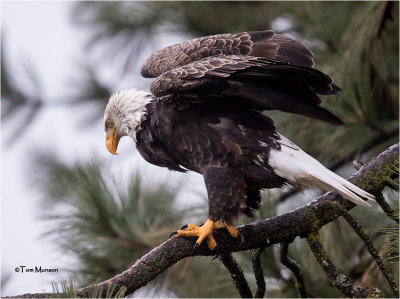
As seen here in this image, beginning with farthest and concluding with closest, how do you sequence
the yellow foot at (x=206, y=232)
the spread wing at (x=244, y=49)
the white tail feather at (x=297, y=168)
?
1. the spread wing at (x=244, y=49)
2. the white tail feather at (x=297, y=168)
3. the yellow foot at (x=206, y=232)

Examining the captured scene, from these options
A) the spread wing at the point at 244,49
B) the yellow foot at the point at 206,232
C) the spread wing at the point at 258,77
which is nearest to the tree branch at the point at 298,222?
the yellow foot at the point at 206,232

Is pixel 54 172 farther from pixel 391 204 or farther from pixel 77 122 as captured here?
pixel 391 204

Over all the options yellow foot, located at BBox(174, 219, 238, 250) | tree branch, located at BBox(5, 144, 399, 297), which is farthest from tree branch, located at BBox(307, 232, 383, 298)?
yellow foot, located at BBox(174, 219, 238, 250)

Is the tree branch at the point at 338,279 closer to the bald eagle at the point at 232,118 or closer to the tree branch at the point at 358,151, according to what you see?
the bald eagle at the point at 232,118

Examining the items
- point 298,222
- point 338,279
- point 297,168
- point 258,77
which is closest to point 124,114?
point 258,77

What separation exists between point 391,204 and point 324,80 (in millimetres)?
602

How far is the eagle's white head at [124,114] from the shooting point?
307 cm

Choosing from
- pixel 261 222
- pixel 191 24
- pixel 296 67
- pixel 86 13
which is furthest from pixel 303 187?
pixel 86 13

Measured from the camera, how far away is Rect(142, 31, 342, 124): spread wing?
254 centimetres

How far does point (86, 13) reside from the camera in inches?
211

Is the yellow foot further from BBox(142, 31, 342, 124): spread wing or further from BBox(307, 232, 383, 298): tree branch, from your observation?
BBox(142, 31, 342, 124): spread wing

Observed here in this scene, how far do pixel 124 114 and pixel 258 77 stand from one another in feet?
2.78

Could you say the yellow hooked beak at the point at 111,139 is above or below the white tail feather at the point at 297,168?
below

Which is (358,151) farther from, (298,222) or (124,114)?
(124,114)
